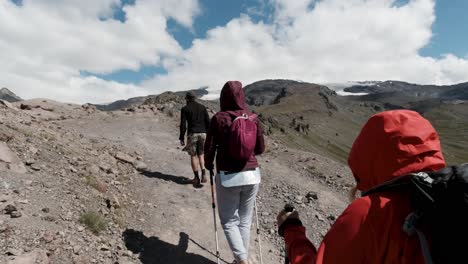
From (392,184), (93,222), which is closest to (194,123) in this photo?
(93,222)

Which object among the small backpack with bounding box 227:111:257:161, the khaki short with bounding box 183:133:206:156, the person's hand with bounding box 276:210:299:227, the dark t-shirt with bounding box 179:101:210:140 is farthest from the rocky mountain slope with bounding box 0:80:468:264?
the person's hand with bounding box 276:210:299:227

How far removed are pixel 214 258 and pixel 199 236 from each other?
923 millimetres

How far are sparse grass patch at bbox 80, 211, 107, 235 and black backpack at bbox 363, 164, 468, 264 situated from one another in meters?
6.66

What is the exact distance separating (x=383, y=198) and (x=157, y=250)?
641 cm

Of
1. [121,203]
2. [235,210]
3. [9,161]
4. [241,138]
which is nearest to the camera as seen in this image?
[241,138]

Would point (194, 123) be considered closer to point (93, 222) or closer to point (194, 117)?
point (194, 117)

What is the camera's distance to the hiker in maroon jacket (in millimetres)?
6152

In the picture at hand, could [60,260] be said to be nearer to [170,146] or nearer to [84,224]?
[84,224]

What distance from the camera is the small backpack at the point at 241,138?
6.03 metres

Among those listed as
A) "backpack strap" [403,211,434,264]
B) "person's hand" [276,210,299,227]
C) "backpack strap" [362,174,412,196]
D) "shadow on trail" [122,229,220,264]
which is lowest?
"shadow on trail" [122,229,220,264]

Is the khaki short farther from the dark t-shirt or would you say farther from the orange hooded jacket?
the orange hooded jacket

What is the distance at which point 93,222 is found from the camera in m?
7.47

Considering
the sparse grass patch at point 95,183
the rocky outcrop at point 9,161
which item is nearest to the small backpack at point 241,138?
the sparse grass patch at point 95,183

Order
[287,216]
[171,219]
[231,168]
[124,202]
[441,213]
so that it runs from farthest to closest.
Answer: [124,202]
[171,219]
[231,168]
[287,216]
[441,213]
